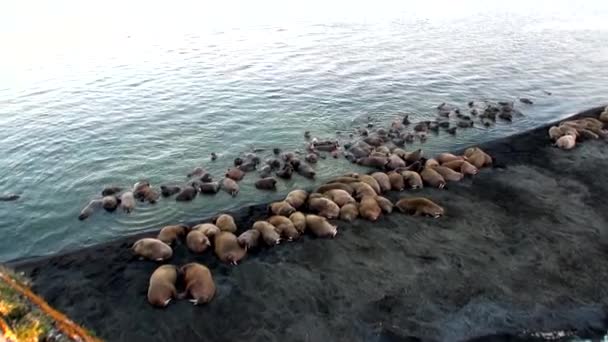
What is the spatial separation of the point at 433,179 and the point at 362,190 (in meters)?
3.00

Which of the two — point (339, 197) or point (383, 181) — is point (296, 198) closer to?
point (339, 197)

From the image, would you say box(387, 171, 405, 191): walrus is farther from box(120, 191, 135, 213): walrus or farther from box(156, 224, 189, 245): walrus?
box(120, 191, 135, 213): walrus

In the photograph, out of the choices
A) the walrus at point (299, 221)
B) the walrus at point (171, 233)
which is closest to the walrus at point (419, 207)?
the walrus at point (299, 221)

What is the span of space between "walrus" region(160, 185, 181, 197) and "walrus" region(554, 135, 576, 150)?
53.4 ft

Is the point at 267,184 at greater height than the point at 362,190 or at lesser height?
lesser

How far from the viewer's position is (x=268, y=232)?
46.2 feet

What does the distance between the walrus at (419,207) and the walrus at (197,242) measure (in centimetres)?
649

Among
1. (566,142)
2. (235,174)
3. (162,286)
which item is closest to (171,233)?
(162,286)

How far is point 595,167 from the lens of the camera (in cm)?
1855

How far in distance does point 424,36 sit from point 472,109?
29.8 metres

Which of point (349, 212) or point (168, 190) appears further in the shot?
point (168, 190)

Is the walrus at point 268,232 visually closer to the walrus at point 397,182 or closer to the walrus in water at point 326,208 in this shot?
the walrus in water at point 326,208

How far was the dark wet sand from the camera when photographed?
11.1m

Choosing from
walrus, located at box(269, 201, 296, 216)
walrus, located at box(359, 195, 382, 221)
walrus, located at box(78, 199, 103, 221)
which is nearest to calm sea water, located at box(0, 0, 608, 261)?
walrus, located at box(78, 199, 103, 221)
